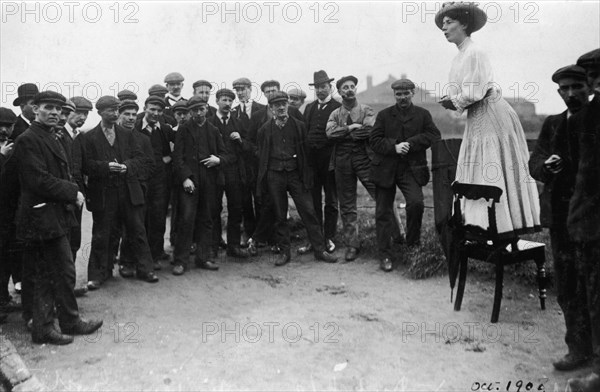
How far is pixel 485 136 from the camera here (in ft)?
17.3

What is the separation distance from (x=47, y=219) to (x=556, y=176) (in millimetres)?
4265

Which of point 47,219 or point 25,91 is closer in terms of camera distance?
point 47,219

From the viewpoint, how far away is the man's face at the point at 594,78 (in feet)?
11.6

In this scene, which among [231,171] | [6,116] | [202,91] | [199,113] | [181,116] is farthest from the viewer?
[202,91]

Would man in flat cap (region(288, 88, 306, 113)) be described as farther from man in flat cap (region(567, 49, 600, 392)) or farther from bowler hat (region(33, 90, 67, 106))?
man in flat cap (region(567, 49, 600, 392))

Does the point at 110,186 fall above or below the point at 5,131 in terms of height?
below

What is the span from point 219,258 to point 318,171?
1.99m

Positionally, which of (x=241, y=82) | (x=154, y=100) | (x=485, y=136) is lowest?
(x=485, y=136)

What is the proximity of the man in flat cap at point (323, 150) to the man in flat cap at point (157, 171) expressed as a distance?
205cm

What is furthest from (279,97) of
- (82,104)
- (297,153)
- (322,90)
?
(82,104)

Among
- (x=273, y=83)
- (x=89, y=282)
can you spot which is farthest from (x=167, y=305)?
(x=273, y=83)

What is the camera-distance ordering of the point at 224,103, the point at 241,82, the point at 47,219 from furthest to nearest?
the point at 241,82 → the point at 224,103 → the point at 47,219

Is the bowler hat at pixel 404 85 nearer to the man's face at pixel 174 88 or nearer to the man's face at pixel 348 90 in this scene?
the man's face at pixel 348 90

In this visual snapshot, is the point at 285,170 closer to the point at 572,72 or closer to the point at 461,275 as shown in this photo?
the point at 461,275
